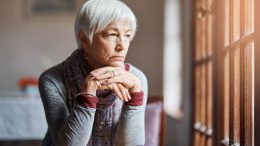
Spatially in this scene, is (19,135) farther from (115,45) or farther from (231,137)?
(115,45)

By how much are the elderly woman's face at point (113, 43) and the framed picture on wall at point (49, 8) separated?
398 cm

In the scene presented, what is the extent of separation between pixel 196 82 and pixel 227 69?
0.90 metres

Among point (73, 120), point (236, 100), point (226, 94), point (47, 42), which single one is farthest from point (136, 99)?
point (47, 42)

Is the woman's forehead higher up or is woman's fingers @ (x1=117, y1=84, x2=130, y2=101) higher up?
the woman's forehead

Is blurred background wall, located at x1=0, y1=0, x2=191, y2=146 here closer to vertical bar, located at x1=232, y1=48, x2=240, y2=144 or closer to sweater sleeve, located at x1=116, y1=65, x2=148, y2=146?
vertical bar, located at x1=232, y1=48, x2=240, y2=144

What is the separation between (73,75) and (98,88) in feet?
0.39

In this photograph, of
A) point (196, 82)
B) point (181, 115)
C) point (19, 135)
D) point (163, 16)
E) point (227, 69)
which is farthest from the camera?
point (163, 16)

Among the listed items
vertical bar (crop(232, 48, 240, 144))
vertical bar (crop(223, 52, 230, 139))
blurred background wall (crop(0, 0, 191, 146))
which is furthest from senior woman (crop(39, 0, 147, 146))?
blurred background wall (crop(0, 0, 191, 146))

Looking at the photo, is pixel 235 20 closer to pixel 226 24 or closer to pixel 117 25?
pixel 226 24

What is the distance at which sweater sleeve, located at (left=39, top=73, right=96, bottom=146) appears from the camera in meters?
0.97

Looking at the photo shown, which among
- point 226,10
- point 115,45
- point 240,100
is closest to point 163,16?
point 226,10

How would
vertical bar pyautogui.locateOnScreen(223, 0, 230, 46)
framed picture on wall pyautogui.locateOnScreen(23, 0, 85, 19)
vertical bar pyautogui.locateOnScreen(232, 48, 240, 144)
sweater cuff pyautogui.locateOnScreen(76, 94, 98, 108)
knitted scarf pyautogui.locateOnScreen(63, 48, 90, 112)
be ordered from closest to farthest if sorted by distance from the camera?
sweater cuff pyautogui.locateOnScreen(76, 94, 98, 108)
knitted scarf pyautogui.locateOnScreen(63, 48, 90, 112)
vertical bar pyautogui.locateOnScreen(232, 48, 240, 144)
vertical bar pyautogui.locateOnScreen(223, 0, 230, 46)
framed picture on wall pyautogui.locateOnScreen(23, 0, 85, 19)

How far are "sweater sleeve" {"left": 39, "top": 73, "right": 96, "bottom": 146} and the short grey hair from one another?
0.49 feet

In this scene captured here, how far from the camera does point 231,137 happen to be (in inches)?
57.9
